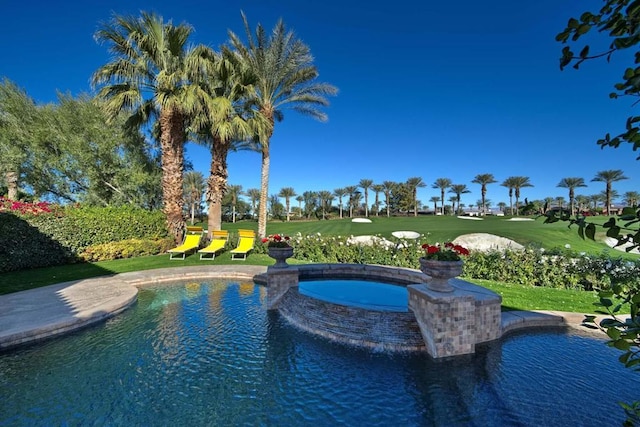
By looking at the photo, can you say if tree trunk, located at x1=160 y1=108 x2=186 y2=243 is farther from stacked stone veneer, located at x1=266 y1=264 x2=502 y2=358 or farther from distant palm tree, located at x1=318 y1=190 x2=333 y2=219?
distant palm tree, located at x1=318 y1=190 x2=333 y2=219

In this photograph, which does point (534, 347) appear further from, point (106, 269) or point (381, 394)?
point (106, 269)

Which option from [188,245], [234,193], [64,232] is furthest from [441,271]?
[234,193]

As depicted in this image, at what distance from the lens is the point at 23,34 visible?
1285cm

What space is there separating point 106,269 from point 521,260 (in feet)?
42.4

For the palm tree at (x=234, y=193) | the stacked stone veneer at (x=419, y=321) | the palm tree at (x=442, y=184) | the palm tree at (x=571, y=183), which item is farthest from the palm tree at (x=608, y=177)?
the palm tree at (x=234, y=193)

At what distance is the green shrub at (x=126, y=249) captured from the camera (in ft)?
34.4

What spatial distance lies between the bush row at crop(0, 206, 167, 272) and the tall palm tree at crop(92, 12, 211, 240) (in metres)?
3.48

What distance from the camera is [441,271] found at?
4.23 meters

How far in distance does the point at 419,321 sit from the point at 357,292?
2.31 meters

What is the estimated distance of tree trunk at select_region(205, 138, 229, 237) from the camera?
1312cm

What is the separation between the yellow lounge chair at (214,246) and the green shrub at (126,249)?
64.7 inches

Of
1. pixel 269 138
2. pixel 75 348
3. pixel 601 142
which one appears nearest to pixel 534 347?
pixel 601 142

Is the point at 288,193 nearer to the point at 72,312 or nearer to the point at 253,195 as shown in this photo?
the point at 253,195

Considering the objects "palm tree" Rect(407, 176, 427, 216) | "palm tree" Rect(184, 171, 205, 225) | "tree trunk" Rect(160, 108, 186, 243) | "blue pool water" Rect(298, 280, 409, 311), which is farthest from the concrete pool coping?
"palm tree" Rect(407, 176, 427, 216)
